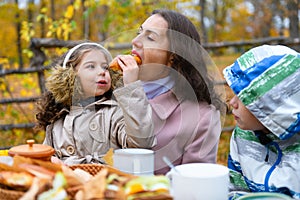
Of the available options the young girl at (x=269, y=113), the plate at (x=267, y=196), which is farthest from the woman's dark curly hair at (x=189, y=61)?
the plate at (x=267, y=196)

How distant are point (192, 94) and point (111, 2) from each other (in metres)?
3.50

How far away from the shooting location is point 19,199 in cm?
96

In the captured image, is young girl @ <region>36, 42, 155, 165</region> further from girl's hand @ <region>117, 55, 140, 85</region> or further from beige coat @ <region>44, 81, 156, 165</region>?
girl's hand @ <region>117, 55, 140, 85</region>

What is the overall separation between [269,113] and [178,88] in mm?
446

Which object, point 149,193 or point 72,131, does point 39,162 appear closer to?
point 149,193

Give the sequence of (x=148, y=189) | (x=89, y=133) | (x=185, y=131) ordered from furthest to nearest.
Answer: (x=89, y=133), (x=185, y=131), (x=148, y=189)

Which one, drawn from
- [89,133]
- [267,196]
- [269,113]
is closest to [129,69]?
[89,133]

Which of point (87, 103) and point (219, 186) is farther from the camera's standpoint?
point (87, 103)

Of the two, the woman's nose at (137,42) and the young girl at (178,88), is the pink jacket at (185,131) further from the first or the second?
the woman's nose at (137,42)

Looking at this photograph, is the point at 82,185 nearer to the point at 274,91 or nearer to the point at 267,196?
the point at 267,196

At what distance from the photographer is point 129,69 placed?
141 centimetres

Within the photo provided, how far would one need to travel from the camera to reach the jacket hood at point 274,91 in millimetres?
1188

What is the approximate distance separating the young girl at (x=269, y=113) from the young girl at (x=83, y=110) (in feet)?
1.36

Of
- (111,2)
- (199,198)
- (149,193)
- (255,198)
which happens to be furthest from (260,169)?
(111,2)
